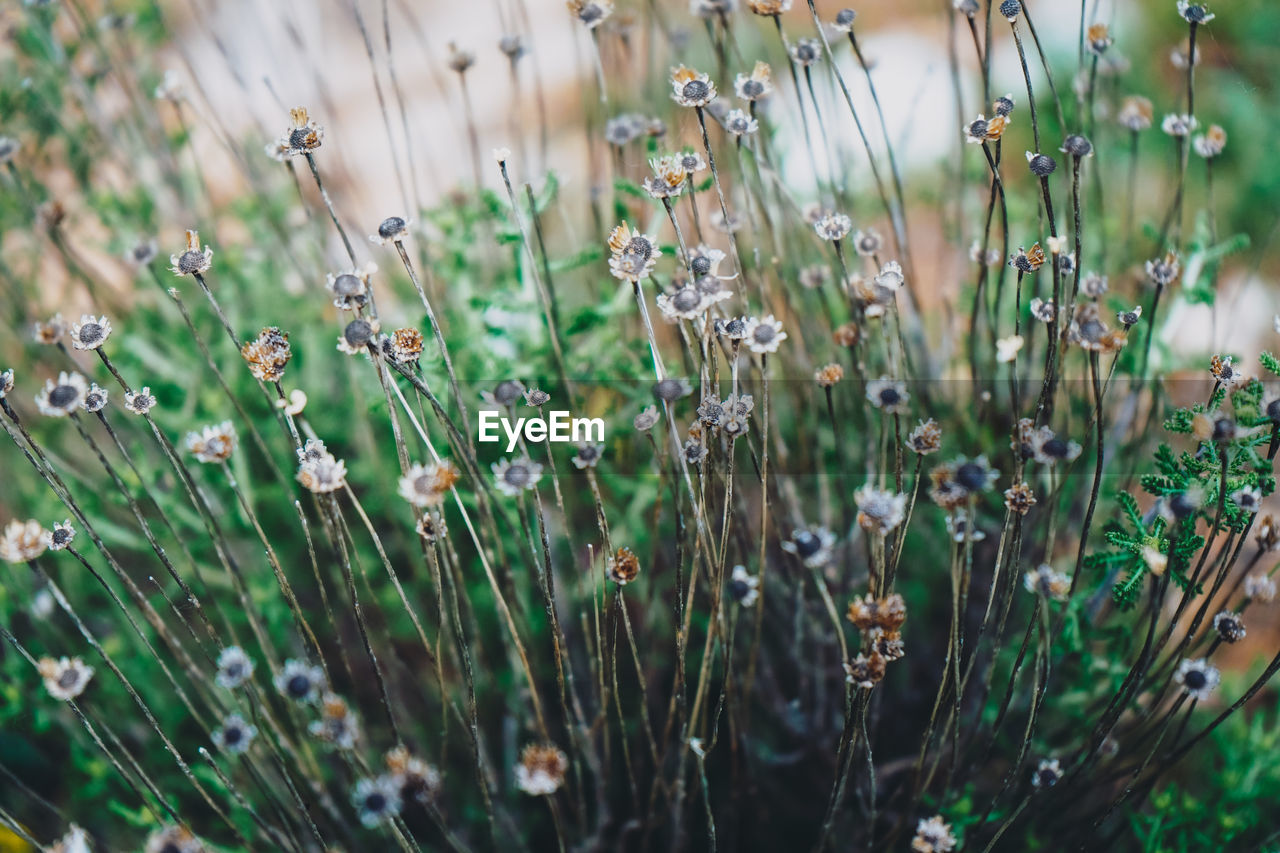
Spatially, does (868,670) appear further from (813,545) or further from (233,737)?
(233,737)

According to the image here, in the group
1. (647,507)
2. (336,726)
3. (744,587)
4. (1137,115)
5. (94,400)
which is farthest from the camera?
(647,507)

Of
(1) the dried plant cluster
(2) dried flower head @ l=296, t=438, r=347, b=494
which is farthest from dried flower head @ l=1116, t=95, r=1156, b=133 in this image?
(2) dried flower head @ l=296, t=438, r=347, b=494

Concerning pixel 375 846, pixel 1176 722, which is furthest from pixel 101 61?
pixel 1176 722

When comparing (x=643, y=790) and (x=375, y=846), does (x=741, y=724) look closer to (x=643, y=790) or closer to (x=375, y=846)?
(x=643, y=790)

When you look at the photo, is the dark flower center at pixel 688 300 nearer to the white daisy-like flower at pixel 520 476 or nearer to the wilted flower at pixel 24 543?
the white daisy-like flower at pixel 520 476

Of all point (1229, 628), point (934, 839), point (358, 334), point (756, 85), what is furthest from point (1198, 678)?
point (358, 334)

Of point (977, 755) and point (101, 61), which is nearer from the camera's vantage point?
point (977, 755)
